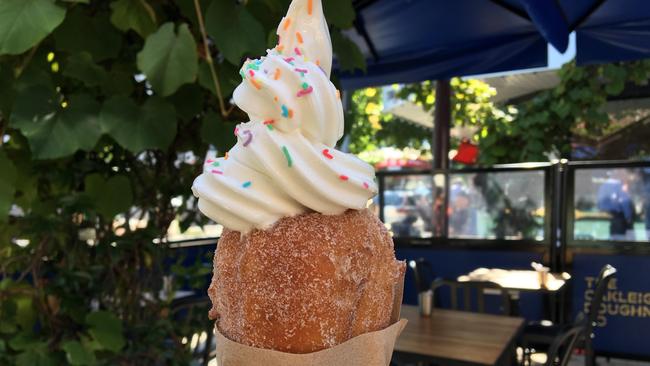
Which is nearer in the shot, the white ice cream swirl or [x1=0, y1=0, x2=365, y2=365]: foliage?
the white ice cream swirl

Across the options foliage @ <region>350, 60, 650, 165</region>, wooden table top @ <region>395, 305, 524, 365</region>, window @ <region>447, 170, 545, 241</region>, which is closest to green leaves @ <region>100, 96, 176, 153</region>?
wooden table top @ <region>395, 305, 524, 365</region>

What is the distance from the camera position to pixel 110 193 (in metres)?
1.63

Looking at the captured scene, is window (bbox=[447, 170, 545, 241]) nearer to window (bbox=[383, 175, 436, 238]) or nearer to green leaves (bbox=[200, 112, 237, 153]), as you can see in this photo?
window (bbox=[383, 175, 436, 238])

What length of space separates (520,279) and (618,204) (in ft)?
4.63

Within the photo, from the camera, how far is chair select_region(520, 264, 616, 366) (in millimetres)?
3314

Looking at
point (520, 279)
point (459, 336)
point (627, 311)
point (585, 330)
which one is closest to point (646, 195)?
point (627, 311)

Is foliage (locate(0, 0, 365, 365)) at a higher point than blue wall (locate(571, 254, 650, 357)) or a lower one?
higher

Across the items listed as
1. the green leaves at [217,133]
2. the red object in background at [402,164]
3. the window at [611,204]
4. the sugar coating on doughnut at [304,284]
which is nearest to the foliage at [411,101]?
the red object in background at [402,164]

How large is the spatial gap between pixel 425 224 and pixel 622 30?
9.56ft

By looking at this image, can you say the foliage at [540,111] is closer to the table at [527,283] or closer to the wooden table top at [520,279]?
the table at [527,283]

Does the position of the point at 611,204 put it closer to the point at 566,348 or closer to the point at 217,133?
the point at 566,348

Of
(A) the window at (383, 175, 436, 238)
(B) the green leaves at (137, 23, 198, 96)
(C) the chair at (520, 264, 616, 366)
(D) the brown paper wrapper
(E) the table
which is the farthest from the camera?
(A) the window at (383, 175, 436, 238)

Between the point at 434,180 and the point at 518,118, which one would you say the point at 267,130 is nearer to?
the point at 434,180

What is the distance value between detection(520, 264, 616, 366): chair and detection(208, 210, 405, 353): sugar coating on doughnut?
2.67m
